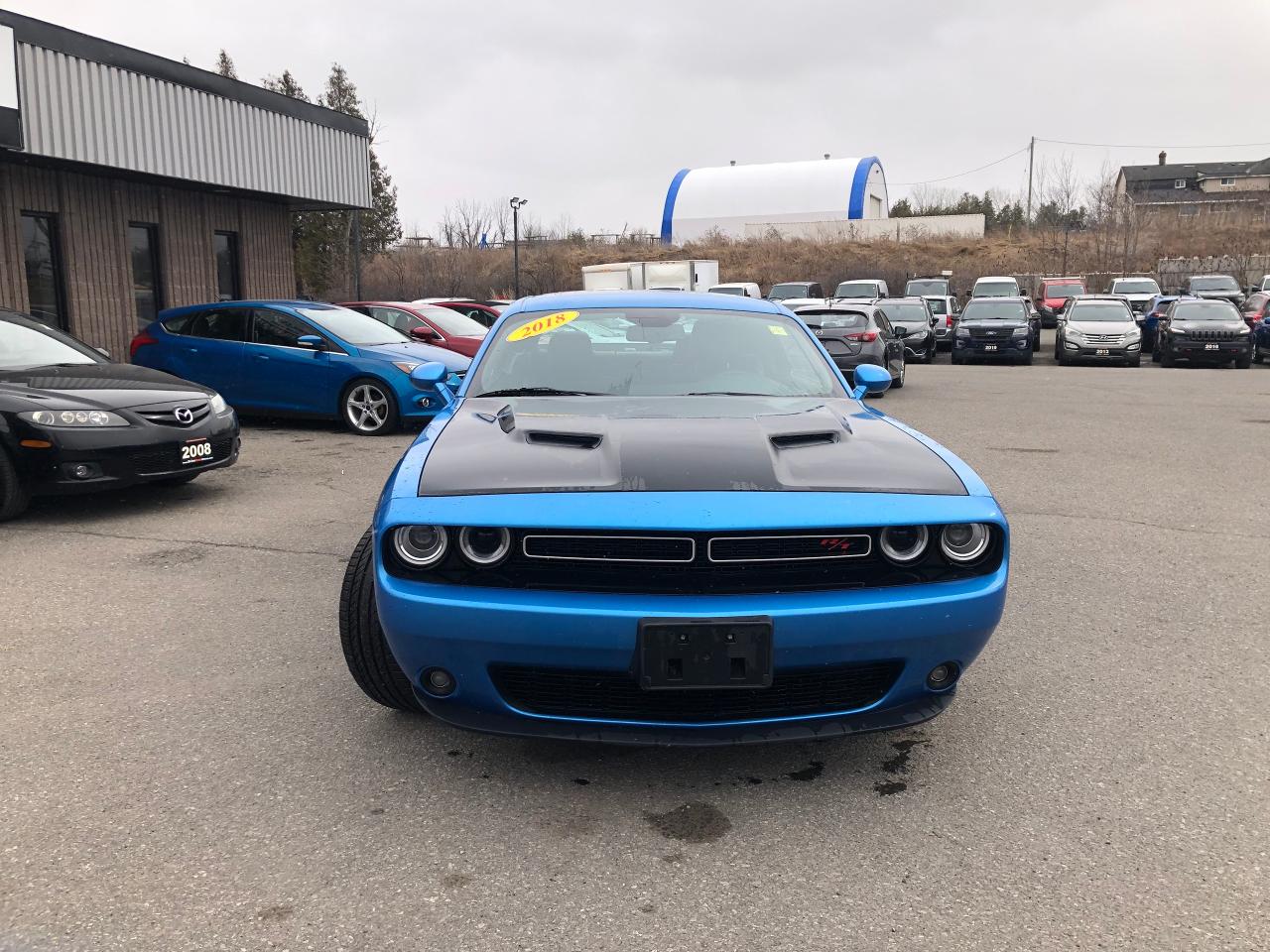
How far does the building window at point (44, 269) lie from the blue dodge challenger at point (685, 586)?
1424 cm

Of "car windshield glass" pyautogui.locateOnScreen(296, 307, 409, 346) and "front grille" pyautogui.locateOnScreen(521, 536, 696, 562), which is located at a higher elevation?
"car windshield glass" pyautogui.locateOnScreen(296, 307, 409, 346)

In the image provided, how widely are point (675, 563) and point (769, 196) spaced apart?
66514mm

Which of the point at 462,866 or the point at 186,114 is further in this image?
the point at 186,114

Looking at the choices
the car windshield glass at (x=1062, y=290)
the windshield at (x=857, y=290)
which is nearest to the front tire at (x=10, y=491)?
the windshield at (x=857, y=290)

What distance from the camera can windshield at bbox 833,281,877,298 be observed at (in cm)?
3073

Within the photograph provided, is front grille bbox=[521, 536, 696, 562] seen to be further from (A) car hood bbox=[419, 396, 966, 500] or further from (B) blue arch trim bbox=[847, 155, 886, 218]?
(B) blue arch trim bbox=[847, 155, 886, 218]

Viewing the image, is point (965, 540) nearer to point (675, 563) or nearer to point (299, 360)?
point (675, 563)

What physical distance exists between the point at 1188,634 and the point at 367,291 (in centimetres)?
4547

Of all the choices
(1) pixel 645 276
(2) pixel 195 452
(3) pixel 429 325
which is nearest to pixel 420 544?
(2) pixel 195 452

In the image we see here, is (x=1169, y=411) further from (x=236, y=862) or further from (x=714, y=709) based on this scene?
(x=236, y=862)

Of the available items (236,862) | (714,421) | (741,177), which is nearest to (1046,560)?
(714,421)

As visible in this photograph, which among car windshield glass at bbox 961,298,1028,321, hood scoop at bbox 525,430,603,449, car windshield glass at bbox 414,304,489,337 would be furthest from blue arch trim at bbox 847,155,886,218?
hood scoop at bbox 525,430,603,449

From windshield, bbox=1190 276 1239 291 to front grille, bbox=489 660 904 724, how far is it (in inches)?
1370

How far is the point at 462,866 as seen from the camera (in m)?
2.58
